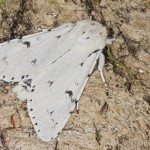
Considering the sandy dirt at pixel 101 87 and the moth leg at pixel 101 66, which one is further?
the moth leg at pixel 101 66

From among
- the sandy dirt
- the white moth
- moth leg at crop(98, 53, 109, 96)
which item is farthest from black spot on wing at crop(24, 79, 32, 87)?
moth leg at crop(98, 53, 109, 96)

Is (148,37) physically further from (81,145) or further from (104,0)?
(81,145)

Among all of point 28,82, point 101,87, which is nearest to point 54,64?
point 28,82

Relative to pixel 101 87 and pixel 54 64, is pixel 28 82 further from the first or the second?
pixel 101 87

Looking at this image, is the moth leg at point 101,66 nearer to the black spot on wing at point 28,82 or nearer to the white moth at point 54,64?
the white moth at point 54,64

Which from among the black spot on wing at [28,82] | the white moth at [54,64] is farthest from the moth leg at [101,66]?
the black spot on wing at [28,82]

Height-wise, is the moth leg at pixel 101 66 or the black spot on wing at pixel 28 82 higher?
the moth leg at pixel 101 66
